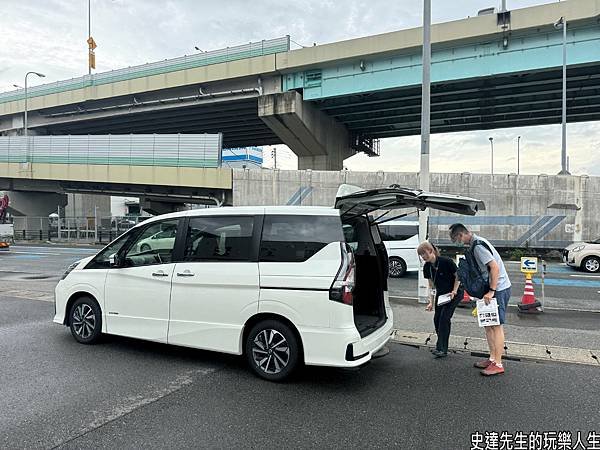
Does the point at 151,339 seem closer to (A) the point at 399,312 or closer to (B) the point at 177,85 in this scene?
(A) the point at 399,312

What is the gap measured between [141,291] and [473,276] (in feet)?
13.0

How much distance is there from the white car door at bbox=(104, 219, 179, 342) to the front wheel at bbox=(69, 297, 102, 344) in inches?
9.0

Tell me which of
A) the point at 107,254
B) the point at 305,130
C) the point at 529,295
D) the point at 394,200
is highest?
the point at 305,130

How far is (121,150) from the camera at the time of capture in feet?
108

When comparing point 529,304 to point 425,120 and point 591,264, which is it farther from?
point 591,264

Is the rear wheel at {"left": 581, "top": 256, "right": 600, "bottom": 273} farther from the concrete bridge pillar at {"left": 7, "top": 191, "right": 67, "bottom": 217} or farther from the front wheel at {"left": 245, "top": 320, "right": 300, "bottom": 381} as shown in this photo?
the concrete bridge pillar at {"left": 7, "top": 191, "right": 67, "bottom": 217}

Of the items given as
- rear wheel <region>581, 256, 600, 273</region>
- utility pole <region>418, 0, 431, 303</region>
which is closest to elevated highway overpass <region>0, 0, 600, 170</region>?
rear wheel <region>581, 256, 600, 273</region>

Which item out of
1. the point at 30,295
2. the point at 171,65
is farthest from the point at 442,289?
the point at 171,65

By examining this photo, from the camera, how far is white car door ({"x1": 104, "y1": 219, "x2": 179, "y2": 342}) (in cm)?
535

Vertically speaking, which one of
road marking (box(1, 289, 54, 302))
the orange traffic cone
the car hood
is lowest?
road marking (box(1, 289, 54, 302))

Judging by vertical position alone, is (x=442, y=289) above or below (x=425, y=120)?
below

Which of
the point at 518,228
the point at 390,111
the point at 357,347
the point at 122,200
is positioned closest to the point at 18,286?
the point at 357,347

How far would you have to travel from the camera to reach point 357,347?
4.38 m

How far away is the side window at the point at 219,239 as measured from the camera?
196 inches
